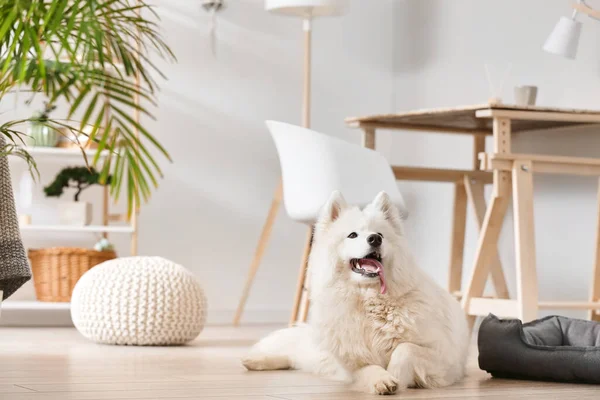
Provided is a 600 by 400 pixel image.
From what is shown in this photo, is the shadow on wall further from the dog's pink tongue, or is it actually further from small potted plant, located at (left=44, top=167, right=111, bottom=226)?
the dog's pink tongue

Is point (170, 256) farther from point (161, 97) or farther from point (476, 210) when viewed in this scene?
point (476, 210)

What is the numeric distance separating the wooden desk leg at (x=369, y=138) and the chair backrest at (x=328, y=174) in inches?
15.6

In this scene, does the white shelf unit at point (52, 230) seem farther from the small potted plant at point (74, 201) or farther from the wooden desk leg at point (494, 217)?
the wooden desk leg at point (494, 217)

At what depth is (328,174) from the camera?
3.76m

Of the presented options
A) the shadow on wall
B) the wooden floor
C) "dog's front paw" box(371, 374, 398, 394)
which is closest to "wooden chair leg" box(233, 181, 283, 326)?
the shadow on wall

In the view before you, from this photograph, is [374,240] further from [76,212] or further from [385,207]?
[76,212]

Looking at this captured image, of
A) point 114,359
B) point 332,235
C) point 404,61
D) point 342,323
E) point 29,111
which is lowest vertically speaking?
point 114,359

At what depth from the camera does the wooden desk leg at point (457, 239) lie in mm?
4457

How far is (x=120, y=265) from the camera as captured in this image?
3.64 meters

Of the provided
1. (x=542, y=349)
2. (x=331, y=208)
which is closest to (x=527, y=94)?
(x=542, y=349)

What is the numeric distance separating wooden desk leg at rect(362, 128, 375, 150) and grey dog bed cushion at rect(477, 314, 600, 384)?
1617mm

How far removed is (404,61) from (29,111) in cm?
217

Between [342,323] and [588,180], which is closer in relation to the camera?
[342,323]

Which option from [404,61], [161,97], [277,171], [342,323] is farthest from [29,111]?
[342,323]
